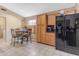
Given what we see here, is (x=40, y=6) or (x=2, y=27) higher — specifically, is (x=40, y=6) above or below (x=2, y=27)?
above

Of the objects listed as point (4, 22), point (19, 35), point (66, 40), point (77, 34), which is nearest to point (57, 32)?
point (66, 40)

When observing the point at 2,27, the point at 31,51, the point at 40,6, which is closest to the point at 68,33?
the point at 31,51

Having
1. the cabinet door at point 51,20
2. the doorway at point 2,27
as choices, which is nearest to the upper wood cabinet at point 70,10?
the cabinet door at point 51,20

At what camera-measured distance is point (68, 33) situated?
538cm

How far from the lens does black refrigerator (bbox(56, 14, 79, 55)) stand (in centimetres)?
503

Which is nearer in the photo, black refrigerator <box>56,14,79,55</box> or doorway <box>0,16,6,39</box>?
black refrigerator <box>56,14,79,55</box>

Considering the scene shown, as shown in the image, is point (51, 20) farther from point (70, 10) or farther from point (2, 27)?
point (2, 27)

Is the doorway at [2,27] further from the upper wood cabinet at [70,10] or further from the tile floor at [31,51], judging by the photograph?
the upper wood cabinet at [70,10]

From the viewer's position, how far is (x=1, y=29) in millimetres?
10625

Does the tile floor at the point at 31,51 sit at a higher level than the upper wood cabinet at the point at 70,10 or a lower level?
lower

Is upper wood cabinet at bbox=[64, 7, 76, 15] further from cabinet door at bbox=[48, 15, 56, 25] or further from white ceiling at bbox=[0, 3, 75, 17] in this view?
cabinet door at bbox=[48, 15, 56, 25]

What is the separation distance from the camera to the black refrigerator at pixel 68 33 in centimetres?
503

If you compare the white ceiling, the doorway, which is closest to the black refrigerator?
the white ceiling

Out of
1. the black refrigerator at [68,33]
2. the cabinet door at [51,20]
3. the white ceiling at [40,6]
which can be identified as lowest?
the black refrigerator at [68,33]
